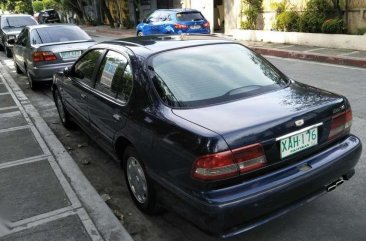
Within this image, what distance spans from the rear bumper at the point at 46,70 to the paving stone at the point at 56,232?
605 centimetres

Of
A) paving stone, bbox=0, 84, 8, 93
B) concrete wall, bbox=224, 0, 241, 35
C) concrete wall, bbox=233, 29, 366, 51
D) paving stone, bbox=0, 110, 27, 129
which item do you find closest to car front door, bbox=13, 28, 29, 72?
paving stone, bbox=0, 84, 8, 93

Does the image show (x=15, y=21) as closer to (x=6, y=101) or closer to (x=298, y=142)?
(x=6, y=101)

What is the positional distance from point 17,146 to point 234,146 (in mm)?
4214

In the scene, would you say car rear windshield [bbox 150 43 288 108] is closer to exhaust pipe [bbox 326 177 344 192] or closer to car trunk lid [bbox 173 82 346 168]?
car trunk lid [bbox 173 82 346 168]

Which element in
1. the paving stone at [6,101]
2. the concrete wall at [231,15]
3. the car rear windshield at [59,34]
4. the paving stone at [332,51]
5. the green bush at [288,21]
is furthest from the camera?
the concrete wall at [231,15]

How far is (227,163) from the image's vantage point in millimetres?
2805

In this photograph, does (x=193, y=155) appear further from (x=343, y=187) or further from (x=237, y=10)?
(x=237, y=10)

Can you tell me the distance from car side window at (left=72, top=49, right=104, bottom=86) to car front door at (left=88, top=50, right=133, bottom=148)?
0.24 metres

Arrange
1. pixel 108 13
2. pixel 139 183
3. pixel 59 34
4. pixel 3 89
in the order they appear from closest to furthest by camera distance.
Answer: pixel 139 183 < pixel 59 34 < pixel 3 89 < pixel 108 13

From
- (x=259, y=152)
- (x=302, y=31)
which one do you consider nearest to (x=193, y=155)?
(x=259, y=152)

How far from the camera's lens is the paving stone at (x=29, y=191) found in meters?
4.04

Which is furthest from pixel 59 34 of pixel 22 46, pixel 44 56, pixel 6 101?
pixel 6 101

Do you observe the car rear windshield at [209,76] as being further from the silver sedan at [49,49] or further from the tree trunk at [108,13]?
the tree trunk at [108,13]

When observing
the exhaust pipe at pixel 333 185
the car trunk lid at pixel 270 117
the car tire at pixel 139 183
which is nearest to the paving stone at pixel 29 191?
the car tire at pixel 139 183
